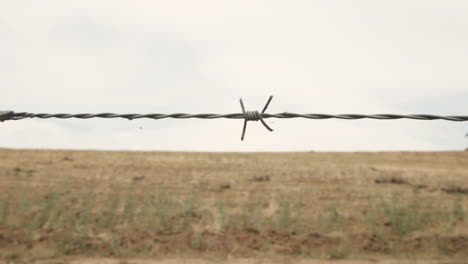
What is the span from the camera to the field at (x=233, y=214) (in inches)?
321

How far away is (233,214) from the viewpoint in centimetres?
871

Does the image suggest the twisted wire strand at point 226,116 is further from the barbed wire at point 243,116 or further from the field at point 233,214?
the field at point 233,214

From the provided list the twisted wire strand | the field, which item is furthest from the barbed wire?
the field

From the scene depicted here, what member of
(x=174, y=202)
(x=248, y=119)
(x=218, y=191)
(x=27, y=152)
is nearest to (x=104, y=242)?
(x=174, y=202)

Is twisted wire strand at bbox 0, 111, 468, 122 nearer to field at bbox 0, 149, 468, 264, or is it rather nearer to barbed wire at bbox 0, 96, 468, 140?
barbed wire at bbox 0, 96, 468, 140

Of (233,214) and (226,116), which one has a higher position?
(226,116)

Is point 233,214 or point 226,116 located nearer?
point 226,116

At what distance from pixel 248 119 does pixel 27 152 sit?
10.0 metres

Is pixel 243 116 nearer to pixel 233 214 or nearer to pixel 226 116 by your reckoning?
pixel 226 116

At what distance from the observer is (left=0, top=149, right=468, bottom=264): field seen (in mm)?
8164

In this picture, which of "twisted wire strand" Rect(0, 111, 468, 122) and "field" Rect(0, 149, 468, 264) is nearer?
"twisted wire strand" Rect(0, 111, 468, 122)

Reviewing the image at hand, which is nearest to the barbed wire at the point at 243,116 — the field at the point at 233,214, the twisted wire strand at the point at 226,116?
the twisted wire strand at the point at 226,116

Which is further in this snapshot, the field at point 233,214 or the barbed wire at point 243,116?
the field at point 233,214

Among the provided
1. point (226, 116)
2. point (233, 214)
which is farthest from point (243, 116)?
point (233, 214)
